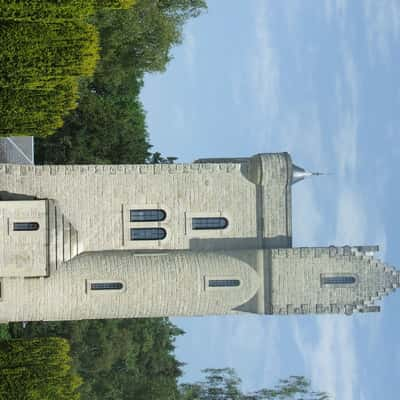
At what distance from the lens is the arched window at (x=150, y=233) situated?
3647cm

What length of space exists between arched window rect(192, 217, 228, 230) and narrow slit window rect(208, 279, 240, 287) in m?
2.37

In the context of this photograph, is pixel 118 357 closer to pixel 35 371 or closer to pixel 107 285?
pixel 35 371

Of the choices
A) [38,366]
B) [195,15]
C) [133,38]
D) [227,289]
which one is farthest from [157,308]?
[195,15]

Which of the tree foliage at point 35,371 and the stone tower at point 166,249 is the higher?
the stone tower at point 166,249

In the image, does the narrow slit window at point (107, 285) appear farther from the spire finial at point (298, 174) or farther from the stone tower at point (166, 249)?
the spire finial at point (298, 174)

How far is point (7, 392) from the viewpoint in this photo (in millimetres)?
34531

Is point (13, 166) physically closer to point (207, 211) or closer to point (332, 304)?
point (207, 211)

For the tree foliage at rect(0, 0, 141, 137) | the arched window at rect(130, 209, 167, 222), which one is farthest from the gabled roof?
the arched window at rect(130, 209, 167, 222)

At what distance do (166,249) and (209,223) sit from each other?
6.56 ft

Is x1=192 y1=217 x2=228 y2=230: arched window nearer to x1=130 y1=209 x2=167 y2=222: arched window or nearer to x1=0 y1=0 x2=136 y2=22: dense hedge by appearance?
x1=130 y1=209 x2=167 y2=222: arched window

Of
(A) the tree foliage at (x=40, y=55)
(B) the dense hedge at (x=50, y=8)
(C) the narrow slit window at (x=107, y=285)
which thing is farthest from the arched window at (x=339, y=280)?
(B) the dense hedge at (x=50, y=8)

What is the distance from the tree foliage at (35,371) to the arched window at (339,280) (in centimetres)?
1055

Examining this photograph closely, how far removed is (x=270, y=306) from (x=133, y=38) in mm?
21087

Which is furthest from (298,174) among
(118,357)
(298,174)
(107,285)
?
(118,357)
